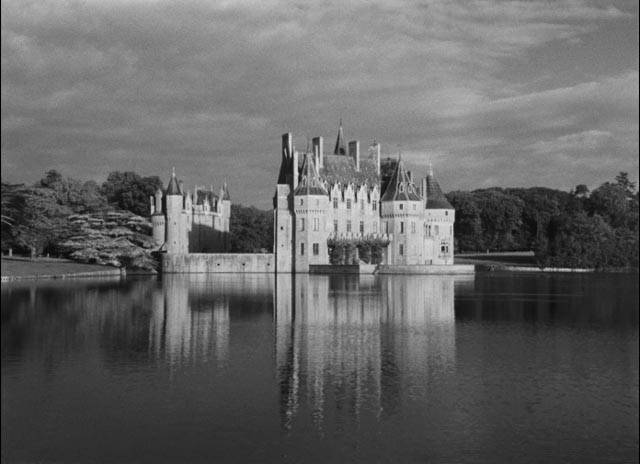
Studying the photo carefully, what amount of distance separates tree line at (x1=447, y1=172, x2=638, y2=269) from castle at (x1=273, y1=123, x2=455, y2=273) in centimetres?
1714

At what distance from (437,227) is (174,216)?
77.1 feet

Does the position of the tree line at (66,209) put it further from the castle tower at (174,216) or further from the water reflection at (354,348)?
the water reflection at (354,348)

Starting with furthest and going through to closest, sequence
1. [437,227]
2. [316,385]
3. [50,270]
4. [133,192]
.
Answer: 1. [133,192]
2. [437,227]
3. [50,270]
4. [316,385]

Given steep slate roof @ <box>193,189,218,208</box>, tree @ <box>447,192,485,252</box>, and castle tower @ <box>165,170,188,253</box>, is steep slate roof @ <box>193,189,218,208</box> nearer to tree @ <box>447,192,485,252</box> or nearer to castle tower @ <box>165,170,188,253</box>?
castle tower @ <box>165,170,188,253</box>

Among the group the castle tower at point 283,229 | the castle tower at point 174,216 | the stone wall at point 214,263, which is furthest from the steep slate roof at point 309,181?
the castle tower at point 174,216

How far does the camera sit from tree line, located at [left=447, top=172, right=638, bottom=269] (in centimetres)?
7781

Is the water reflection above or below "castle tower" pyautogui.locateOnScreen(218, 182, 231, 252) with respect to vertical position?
below

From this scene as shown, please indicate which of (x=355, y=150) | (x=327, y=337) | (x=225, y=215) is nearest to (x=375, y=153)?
(x=355, y=150)

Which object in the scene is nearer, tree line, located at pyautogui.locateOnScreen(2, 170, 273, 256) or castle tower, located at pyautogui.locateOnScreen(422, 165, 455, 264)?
tree line, located at pyautogui.locateOnScreen(2, 170, 273, 256)

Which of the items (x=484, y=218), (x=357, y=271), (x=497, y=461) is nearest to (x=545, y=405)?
(x=497, y=461)

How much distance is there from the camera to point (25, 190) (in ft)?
189

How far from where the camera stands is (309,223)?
62.3m

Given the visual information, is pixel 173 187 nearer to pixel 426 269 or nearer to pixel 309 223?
pixel 309 223

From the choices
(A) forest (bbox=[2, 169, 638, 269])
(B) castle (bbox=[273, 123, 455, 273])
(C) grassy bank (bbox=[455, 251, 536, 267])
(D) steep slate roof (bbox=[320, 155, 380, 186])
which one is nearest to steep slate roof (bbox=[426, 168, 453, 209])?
(B) castle (bbox=[273, 123, 455, 273])
